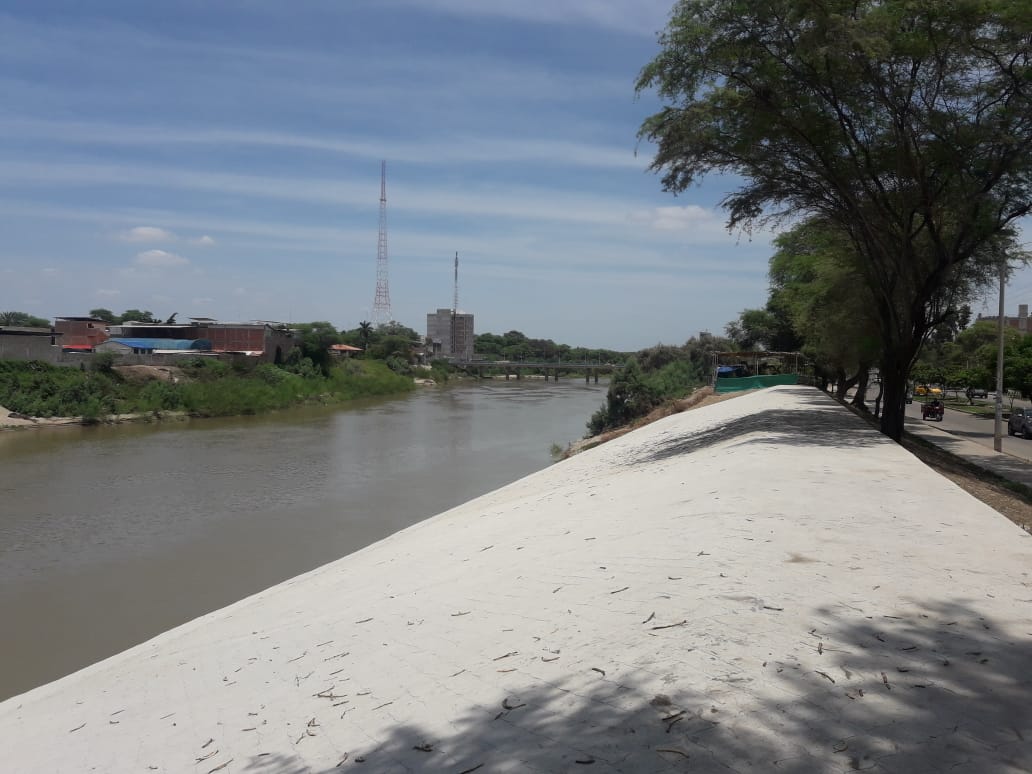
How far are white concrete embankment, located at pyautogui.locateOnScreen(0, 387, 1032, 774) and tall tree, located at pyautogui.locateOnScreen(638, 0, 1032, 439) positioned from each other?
7818 millimetres

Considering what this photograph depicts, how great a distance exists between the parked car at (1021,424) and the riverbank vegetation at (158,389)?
4327 cm

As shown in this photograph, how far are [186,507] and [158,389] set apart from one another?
2989 cm

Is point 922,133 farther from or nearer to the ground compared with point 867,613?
farther from the ground

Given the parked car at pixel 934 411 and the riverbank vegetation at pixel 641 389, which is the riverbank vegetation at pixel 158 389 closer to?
the riverbank vegetation at pixel 641 389

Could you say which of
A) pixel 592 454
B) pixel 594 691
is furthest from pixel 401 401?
pixel 594 691

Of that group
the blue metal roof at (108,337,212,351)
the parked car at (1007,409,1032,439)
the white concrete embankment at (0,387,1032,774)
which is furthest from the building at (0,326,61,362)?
the parked car at (1007,409,1032,439)

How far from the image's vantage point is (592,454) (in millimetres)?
19906

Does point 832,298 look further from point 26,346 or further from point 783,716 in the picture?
point 26,346

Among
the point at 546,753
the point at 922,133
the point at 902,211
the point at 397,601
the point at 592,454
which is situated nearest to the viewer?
the point at 546,753

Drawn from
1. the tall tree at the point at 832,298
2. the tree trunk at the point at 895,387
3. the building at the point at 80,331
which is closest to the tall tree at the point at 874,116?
the tree trunk at the point at 895,387

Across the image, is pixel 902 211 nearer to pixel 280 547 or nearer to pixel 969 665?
pixel 969 665

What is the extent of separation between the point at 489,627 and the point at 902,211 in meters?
13.8

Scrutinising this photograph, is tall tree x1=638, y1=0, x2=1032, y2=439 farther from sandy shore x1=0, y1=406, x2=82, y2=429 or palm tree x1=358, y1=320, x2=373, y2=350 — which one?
palm tree x1=358, y1=320, x2=373, y2=350

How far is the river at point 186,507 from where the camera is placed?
13.5 metres
